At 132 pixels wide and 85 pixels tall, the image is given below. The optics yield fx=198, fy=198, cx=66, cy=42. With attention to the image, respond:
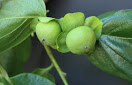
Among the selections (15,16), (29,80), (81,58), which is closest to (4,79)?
(29,80)

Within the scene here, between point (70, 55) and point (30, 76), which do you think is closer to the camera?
point (30, 76)

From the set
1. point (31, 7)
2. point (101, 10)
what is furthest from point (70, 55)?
point (31, 7)

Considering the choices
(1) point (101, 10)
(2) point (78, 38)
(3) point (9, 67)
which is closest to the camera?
(2) point (78, 38)

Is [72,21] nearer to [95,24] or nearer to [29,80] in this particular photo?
[95,24]

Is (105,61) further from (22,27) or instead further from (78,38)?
(22,27)

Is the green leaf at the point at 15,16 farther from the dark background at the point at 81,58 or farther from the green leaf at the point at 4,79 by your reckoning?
the dark background at the point at 81,58

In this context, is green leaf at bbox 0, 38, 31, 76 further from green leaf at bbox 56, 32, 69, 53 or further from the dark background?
green leaf at bbox 56, 32, 69, 53
